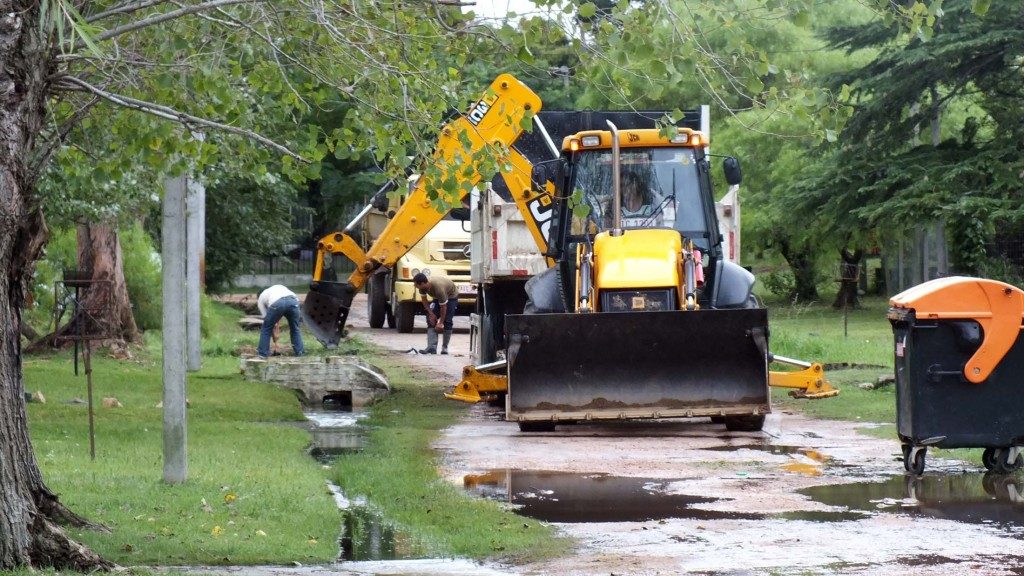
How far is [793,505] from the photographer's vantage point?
33.4ft

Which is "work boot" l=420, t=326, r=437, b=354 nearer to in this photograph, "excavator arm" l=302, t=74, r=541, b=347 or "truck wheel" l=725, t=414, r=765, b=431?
"excavator arm" l=302, t=74, r=541, b=347

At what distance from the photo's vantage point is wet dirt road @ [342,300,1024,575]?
8320 mm

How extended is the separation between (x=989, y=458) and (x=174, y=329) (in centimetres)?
632

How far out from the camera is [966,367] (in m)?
11.3

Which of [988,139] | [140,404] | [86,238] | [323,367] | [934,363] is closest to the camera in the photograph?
[934,363]

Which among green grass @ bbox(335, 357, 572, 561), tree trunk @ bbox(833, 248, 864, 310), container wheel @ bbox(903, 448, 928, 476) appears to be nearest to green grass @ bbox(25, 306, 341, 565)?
green grass @ bbox(335, 357, 572, 561)

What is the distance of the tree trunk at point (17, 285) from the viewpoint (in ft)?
24.3

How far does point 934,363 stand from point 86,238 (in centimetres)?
1562

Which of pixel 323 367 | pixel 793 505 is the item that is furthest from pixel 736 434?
pixel 323 367

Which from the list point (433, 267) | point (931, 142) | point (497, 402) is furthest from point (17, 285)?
point (931, 142)

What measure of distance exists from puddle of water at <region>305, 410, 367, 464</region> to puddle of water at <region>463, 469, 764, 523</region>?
2.04 metres

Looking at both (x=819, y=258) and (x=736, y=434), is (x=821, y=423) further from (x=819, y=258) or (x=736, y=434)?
(x=819, y=258)

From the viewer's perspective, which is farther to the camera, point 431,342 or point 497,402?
point 431,342

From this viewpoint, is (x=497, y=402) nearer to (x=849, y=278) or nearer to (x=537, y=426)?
(x=537, y=426)
